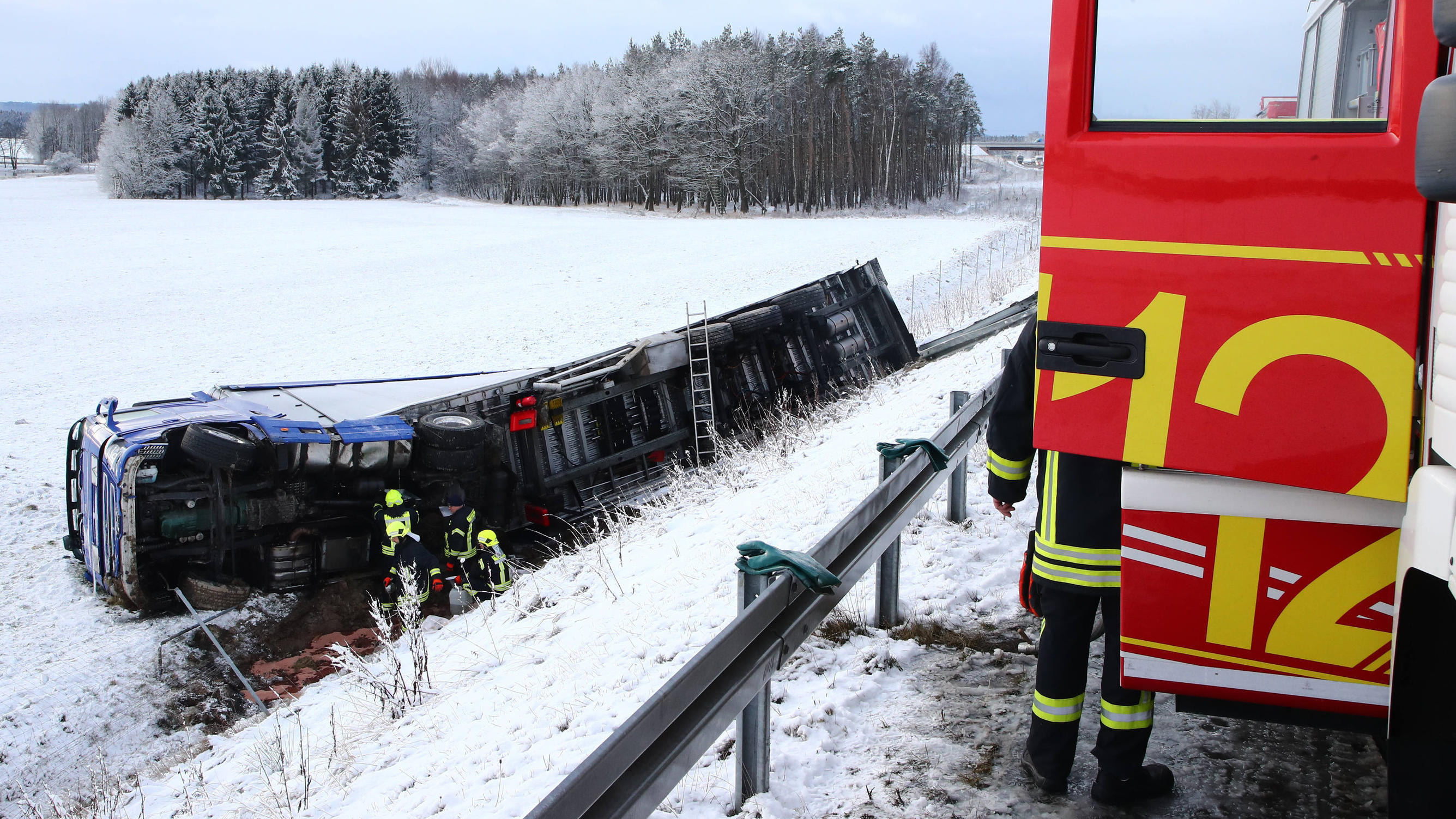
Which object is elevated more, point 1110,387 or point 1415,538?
point 1110,387

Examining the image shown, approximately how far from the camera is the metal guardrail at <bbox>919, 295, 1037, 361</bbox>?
13406 millimetres

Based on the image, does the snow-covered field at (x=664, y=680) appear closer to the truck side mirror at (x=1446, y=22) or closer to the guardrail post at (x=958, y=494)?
the guardrail post at (x=958, y=494)

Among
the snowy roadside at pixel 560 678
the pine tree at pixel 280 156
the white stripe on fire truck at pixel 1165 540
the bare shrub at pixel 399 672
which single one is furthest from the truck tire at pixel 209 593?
the pine tree at pixel 280 156

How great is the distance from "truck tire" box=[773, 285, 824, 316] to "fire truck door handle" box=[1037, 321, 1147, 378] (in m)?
9.40

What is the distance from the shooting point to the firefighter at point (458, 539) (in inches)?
303

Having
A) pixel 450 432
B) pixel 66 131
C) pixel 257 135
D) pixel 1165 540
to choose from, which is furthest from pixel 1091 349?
pixel 66 131

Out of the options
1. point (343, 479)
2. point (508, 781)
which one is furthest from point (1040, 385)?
point (343, 479)

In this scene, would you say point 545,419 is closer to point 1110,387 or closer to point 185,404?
point 185,404

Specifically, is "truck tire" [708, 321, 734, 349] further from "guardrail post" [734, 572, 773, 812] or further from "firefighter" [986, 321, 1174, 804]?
"guardrail post" [734, 572, 773, 812]

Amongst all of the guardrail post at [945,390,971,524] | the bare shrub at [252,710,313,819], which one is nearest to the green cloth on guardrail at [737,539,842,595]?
the bare shrub at [252,710,313,819]

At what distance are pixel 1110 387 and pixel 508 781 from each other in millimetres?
2289

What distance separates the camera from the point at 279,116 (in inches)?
2847

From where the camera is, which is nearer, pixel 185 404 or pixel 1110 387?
pixel 1110 387

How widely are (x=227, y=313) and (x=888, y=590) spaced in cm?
2387
